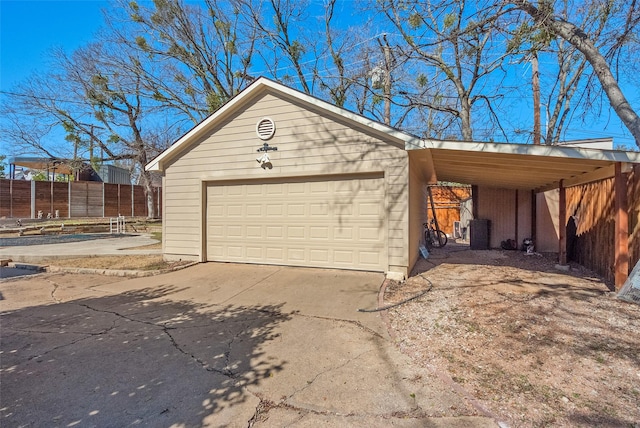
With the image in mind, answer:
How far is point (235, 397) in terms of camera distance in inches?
92.2

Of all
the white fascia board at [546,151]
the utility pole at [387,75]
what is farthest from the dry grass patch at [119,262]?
the utility pole at [387,75]

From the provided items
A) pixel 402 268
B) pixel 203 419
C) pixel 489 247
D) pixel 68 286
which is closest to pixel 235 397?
pixel 203 419

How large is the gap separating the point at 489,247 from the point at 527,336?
8947 millimetres

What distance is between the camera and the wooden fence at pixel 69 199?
18531 mm

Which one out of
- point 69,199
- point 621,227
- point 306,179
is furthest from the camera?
point 69,199

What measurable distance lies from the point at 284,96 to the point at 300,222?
2.83m

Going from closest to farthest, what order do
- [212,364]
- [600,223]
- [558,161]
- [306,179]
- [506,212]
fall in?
[212,364]
[558,161]
[600,223]
[306,179]
[506,212]

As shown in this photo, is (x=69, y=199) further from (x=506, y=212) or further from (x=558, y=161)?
(x=558, y=161)

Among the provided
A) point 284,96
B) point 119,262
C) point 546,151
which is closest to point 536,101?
point 546,151

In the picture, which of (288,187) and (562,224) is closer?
(288,187)

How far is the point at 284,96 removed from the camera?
665 centimetres

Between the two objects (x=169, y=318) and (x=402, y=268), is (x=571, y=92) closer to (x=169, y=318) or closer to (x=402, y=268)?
(x=402, y=268)

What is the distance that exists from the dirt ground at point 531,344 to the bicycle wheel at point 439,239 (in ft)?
19.5

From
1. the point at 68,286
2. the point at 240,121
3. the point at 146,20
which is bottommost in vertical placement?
the point at 68,286
